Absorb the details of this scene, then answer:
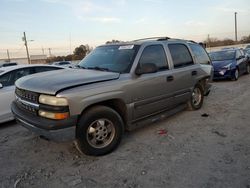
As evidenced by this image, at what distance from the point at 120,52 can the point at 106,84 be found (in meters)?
1.11

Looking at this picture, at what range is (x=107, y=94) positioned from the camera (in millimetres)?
3822

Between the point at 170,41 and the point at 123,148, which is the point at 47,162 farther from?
the point at 170,41

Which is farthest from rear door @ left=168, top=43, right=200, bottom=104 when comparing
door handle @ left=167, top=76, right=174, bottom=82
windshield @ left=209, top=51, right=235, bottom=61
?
windshield @ left=209, top=51, right=235, bottom=61

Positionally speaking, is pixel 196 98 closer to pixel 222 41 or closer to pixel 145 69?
pixel 145 69

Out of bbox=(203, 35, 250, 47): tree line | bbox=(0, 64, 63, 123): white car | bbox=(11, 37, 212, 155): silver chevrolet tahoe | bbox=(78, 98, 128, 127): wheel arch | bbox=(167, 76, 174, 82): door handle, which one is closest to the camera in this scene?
bbox=(11, 37, 212, 155): silver chevrolet tahoe

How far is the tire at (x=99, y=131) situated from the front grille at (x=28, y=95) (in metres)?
0.77

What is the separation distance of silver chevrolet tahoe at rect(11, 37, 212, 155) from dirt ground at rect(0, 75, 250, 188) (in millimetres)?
349

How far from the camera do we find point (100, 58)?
4934mm

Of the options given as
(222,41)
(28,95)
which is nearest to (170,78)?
(28,95)

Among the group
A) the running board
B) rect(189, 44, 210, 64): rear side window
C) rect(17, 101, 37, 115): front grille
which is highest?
rect(189, 44, 210, 64): rear side window

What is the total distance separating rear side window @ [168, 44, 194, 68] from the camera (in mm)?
5350

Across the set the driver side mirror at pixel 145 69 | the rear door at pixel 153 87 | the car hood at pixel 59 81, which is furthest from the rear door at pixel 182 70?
the car hood at pixel 59 81

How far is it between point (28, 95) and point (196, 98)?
14.6 feet

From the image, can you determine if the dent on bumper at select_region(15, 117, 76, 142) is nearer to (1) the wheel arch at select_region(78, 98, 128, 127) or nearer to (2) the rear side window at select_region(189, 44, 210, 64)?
(1) the wheel arch at select_region(78, 98, 128, 127)
